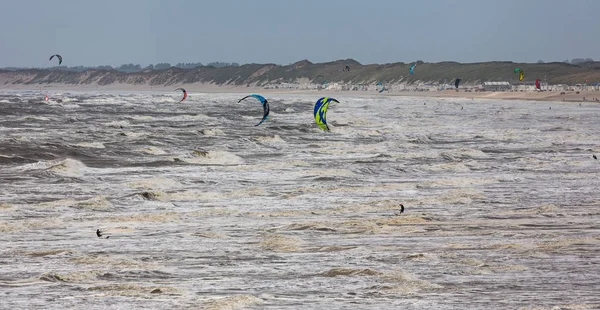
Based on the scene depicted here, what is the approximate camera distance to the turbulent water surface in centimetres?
1249

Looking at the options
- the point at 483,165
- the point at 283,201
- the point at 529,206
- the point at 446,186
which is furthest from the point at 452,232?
the point at 483,165

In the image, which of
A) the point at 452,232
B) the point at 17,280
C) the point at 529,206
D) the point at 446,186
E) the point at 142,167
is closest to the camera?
the point at 17,280

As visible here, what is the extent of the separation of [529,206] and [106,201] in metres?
9.41

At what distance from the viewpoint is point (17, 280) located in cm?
1319

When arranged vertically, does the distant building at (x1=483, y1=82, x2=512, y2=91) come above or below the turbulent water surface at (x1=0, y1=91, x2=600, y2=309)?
above

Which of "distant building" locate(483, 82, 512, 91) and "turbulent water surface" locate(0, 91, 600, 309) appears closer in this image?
"turbulent water surface" locate(0, 91, 600, 309)

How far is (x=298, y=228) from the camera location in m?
17.7

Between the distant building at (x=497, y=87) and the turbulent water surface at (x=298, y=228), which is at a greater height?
the distant building at (x=497, y=87)

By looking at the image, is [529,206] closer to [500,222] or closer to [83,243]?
[500,222]

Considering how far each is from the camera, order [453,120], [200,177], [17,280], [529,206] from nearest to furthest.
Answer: [17,280] < [529,206] < [200,177] < [453,120]

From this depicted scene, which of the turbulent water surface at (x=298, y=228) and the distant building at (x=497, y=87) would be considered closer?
the turbulent water surface at (x=298, y=228)

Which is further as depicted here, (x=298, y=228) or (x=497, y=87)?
(x=497, y=87)

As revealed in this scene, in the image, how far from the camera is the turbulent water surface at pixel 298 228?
12.5 metres

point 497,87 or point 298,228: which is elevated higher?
point 497,87
